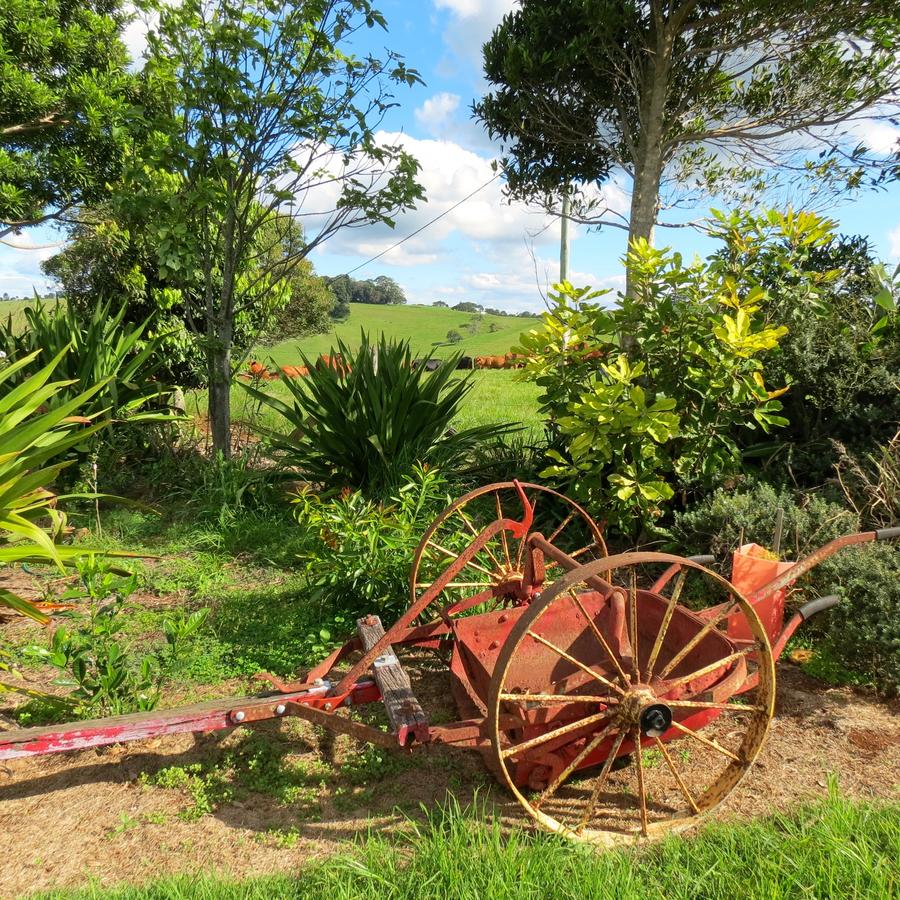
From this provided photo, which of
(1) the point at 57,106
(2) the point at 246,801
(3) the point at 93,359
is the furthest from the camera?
(1) the point at 57,106

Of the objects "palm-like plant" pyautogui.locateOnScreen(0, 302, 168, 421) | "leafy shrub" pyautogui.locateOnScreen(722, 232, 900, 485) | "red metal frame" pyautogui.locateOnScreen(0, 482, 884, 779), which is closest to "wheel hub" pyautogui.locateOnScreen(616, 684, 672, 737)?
"red metal frame" pyautogui.locateOnScreen(0, 482, 884, 779)

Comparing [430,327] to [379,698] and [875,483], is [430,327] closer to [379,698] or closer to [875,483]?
[875,483]

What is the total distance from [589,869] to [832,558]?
6.80ft

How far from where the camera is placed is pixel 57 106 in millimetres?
8273

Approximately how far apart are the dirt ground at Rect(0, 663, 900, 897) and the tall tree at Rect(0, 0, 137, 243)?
7588 millimetres

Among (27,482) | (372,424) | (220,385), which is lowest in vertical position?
(27,482)

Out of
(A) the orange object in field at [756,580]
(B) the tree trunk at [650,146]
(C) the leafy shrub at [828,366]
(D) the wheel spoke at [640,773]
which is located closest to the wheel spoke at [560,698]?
(D) the wheel spoke at [640,773]

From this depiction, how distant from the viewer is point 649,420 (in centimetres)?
332

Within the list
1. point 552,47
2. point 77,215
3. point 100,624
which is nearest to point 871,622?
point 100,624

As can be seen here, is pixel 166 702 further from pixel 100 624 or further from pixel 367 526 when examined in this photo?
pixel 367 526

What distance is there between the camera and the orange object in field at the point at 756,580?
2.53 meters

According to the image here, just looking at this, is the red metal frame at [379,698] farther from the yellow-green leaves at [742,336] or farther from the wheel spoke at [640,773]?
the yellow-green leaves at [742,336]

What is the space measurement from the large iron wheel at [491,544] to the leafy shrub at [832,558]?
69 centimetres

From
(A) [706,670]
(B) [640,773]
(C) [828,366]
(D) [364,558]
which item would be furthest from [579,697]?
(C) [828,366]
